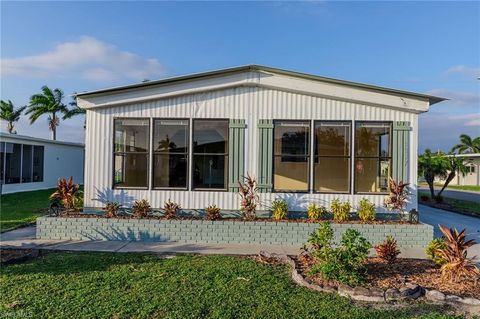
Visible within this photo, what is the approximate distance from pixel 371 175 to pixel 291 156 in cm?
203

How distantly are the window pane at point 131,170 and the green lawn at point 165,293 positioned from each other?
Answer: 2955 millimetres

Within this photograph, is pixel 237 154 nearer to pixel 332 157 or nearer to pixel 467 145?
pixel 332 157

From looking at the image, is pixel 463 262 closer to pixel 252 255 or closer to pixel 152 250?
pixel 252 255

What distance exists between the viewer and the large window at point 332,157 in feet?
28.0

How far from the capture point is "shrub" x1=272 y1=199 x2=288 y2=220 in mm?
8000

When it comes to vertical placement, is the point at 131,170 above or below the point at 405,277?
above

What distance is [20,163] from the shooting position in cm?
1808

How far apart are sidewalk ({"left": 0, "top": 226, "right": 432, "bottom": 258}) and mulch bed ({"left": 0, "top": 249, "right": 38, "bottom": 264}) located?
352 mm

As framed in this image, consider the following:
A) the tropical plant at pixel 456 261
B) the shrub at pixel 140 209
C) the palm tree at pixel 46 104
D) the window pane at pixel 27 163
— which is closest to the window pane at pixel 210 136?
the shrub at pixel 140 209

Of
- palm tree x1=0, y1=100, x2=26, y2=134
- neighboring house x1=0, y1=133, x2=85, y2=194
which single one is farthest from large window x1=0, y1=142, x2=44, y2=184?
palm tree x1=0, y1=100, x2=26, y2=134

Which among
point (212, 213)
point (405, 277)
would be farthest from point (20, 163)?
point (405, 277)

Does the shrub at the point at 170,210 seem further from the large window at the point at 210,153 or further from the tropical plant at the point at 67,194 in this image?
the tropical plant at the point at 67,194

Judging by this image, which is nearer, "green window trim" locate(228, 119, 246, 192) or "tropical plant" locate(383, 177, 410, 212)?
"tropical plant" locate(383, 177, 410, 212)

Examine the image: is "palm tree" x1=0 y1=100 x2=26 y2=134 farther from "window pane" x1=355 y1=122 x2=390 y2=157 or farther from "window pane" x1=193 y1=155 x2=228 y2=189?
"window pane" x1=355 y1=122 x2=390 y2=157
